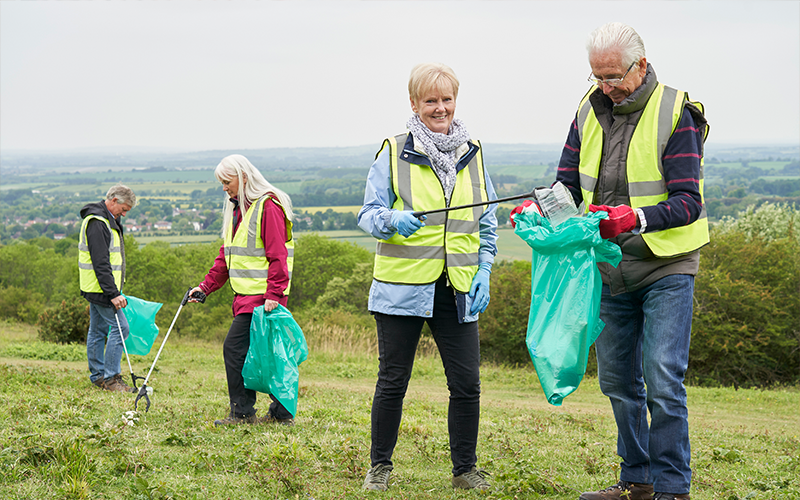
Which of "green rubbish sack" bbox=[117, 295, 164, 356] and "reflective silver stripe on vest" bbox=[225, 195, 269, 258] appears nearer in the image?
"reflective silver stripe on vest" bbox=[225, 195, 269, 258]

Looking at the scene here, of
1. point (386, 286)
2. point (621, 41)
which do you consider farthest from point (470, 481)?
point (621, 41)

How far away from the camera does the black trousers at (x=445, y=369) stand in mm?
3266

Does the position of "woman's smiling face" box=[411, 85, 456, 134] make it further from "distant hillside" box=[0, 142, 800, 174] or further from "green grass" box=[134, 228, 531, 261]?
→ "distant hillside" box=[0, 142, 800, 174]

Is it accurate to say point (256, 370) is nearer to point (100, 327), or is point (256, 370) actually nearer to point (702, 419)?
point (100, 327)

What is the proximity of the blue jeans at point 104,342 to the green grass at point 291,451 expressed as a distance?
248 millimetres

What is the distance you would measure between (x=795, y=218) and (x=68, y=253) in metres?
56.8

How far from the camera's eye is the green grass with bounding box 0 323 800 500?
3.21 meters

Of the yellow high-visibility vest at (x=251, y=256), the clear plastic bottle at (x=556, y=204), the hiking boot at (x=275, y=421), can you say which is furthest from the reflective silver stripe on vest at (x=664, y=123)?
the hiking boot at (x=275, y=421)

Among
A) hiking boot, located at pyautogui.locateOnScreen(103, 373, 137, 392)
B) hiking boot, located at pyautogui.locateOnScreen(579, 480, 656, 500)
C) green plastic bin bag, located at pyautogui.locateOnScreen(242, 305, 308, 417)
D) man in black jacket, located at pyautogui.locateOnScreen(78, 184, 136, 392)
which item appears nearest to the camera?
hiking boot, located at pyautogui.locateOnScreen(579, 480, 656, 500)

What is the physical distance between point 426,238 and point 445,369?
687 mm

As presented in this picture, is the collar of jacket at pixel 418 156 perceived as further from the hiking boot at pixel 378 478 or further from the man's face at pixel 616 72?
the hiking boot at pixel 378 478

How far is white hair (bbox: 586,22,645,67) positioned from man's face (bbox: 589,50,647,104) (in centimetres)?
2

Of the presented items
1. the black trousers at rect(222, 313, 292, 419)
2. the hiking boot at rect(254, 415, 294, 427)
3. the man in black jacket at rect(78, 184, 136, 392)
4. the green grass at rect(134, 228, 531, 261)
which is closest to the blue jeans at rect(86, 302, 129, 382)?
the man in black jacket at rect(78, 184, 136, 392)

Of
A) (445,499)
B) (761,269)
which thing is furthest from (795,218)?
(445,499)
